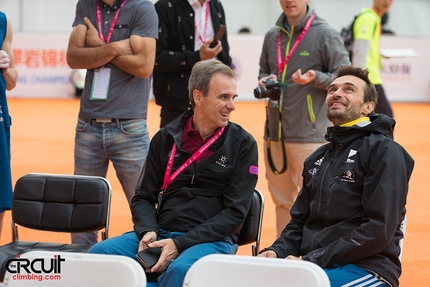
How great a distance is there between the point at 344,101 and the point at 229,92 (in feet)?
2.09

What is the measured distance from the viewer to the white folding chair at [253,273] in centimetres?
249

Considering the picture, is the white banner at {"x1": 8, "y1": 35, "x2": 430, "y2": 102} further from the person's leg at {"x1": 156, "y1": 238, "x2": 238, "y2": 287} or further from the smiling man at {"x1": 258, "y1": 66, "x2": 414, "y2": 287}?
the person's leg at {"x1": 156, "y1": 238, "x2": 238, "y2": 287}

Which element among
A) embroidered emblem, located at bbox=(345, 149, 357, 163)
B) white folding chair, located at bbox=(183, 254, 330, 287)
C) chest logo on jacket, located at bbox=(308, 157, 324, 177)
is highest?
embroidered emblem, located at bbox=(345, 149, 357, 163)

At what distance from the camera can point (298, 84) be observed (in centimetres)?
502

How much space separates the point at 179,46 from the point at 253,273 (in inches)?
122

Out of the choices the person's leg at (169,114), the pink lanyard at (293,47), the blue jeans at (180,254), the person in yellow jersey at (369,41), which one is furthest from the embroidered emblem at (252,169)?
the person in yellow jersey at (369,41)

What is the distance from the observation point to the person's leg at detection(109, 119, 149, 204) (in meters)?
4.61

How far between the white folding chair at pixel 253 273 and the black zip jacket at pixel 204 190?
942 millimetres

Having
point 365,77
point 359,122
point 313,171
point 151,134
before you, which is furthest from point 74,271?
point 151,134

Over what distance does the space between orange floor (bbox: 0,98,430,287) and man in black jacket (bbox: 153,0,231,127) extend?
1.36 m

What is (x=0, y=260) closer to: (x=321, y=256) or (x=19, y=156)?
(x=321, y=256)

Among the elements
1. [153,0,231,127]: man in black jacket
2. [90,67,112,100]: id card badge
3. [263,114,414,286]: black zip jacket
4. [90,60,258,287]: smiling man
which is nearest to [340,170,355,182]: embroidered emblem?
[263,114,414,286]: black zip jacket

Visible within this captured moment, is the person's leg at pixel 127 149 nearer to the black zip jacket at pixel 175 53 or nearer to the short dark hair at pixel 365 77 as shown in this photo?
the black zip jacket at pixel 175 53

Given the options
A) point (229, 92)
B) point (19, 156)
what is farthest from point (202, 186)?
point (19, 156)
